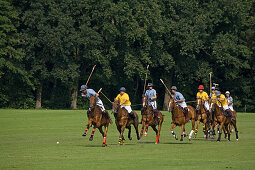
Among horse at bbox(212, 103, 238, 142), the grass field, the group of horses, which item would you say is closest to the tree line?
the grass field

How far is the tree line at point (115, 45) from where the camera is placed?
64875mm

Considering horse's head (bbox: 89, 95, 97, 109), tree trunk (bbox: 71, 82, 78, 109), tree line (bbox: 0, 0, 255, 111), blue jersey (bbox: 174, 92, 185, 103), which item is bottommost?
horse's head (bbox: 89, 95, 97, 109)

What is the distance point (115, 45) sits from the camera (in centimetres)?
6981

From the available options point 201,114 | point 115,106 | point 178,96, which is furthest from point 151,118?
point 201,114

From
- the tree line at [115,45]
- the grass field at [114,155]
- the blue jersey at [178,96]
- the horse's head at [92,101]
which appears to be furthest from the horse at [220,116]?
the tree line at [115,45]

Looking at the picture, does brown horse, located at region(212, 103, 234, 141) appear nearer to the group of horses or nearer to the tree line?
the group of horses

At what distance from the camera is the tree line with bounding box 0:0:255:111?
213 feet

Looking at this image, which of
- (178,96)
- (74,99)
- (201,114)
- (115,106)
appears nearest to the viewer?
(115,106)

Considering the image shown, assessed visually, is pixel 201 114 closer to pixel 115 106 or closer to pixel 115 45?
pixel 115 106

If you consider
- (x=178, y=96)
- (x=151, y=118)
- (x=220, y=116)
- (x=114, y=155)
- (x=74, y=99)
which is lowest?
(x=114, y=155)

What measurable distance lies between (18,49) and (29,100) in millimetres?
6884

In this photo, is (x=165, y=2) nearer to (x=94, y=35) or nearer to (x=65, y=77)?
(x=94, y=35)

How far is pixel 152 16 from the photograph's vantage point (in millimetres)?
67750

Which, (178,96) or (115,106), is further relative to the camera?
(178,96)
